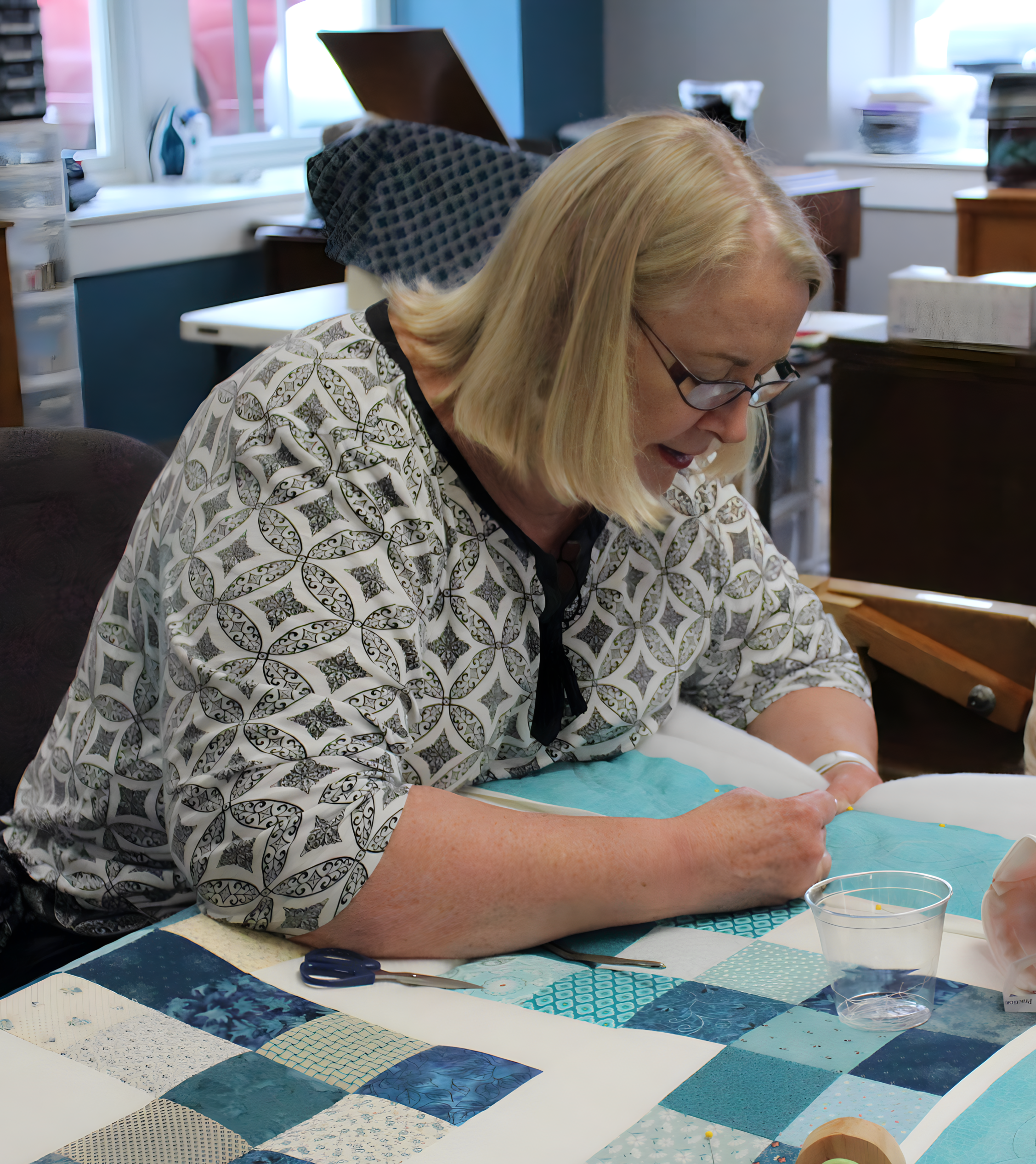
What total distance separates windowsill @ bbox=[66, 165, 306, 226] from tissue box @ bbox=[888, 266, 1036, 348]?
8.21 ft

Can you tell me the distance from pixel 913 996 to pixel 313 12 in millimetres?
4740

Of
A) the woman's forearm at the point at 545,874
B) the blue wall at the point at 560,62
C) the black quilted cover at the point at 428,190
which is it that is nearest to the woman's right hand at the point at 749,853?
the woman's forearm at the point at 545,874

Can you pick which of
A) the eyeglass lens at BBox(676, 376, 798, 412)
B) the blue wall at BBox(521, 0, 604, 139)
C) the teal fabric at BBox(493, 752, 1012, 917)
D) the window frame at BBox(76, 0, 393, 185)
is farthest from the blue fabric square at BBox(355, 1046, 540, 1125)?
the blue wall at BBox(521, 0, 604, 139)

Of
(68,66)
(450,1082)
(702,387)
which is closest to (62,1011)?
(450,1082)

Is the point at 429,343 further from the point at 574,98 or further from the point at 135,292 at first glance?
the point at 574,98

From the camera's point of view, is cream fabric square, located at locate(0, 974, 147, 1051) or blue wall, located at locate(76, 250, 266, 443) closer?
cream fabric square, located at locate(0, 974, 147, 1051)

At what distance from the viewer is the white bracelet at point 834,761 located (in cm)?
138

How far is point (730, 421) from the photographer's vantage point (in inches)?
46.6

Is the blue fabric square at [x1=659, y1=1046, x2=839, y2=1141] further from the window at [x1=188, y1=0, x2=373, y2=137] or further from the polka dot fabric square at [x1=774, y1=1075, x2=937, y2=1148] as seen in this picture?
the window at [x1=188, y1=0, x2=373, y2=137]

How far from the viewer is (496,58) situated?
16.4 ft

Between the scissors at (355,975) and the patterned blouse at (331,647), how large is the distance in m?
0.03

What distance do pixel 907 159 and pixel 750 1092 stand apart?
14.8ft

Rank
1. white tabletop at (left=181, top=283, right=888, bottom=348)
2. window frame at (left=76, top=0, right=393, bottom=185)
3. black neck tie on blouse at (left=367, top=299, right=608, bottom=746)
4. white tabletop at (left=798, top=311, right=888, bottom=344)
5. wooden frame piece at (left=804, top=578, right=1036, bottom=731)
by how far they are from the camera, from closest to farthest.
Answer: black neck tie on blouse at (left=367, top=299, right=608, bottom=746), wooden frame piece at (left=804, top=578, right=1036, bottom=731), white tabletop at (left=798, top=311, right=888, bottom=344), white tabletop at (left=181, top=283, right=888, bottom=348), window frame at (left=76, top=0, right=393, bottom=185)

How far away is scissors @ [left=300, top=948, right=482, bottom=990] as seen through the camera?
3.10 feet
